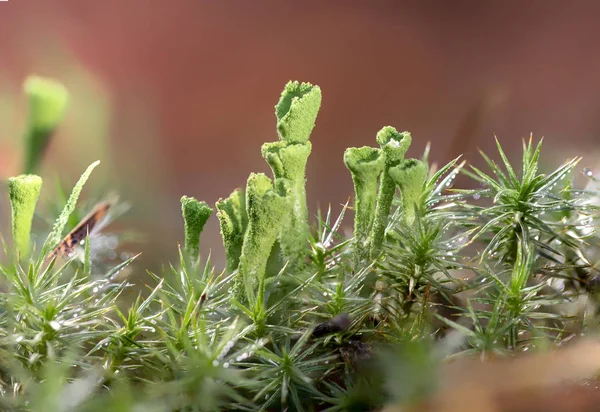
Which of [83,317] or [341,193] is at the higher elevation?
[341,193]

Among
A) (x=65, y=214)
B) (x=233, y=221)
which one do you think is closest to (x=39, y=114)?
(x=65, y=214)

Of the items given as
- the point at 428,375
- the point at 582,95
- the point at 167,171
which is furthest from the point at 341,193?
the point at 428,375

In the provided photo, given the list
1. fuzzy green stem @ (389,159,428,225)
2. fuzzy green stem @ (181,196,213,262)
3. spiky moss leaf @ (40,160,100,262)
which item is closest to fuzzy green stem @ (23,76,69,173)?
spiky moss leaf @ (40,160,100,262)

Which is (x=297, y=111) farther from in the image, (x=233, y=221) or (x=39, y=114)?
(x=39, y=114)

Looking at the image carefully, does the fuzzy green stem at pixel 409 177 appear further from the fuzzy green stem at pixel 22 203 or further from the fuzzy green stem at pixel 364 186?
the fuzzy green stem at pixel 22 203

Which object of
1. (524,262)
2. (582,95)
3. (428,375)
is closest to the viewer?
(428,375)

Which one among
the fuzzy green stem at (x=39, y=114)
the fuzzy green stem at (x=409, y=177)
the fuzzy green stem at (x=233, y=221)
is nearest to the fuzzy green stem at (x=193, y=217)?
the fuzzy green stem at (x=233, y=221)

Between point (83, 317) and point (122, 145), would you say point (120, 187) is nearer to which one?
point (122, 145)
